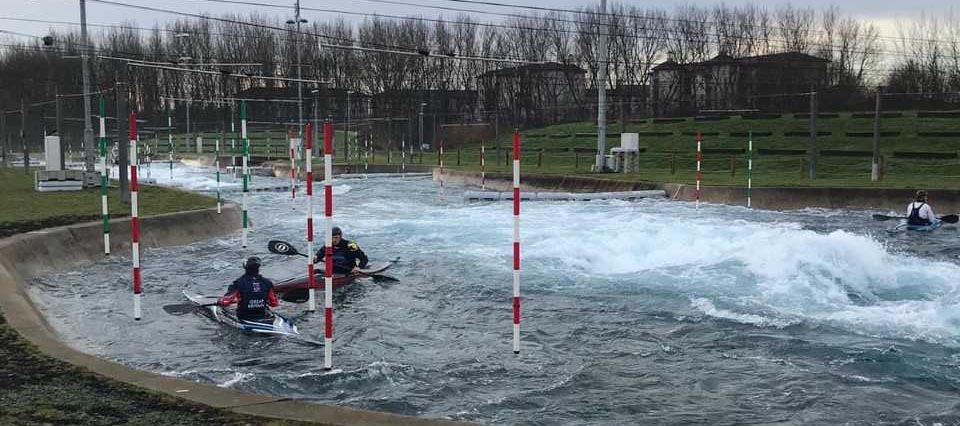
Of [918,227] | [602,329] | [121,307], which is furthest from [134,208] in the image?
[918,227]

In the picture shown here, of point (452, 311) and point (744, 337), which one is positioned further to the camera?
point (452, 311)

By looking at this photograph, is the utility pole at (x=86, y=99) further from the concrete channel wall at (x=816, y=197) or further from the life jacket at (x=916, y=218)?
the life jacket at (x=916, y=218)

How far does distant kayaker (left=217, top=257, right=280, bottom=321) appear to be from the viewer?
979cm

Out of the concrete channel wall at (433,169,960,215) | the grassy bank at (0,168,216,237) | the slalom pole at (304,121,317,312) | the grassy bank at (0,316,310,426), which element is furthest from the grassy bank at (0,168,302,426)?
the concrete channel wall at (433,169,960,215)

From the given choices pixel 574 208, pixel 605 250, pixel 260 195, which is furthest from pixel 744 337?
pixel 260 195

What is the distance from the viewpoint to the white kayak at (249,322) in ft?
31.5

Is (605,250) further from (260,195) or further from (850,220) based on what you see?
(260,195)

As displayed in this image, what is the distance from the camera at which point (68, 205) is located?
1817 centimetres

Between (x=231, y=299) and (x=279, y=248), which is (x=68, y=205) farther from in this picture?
(x=231, y=299)

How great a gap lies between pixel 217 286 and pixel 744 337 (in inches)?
310

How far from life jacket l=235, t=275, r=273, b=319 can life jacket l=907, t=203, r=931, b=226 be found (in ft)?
48.0

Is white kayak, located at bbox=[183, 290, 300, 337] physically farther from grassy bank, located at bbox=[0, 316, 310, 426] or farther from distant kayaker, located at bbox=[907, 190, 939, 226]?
distant kayaker, located at bbox=[907, 190, 939, 226]

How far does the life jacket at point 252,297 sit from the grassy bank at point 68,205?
6126 mm

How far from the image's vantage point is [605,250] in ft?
50.4
